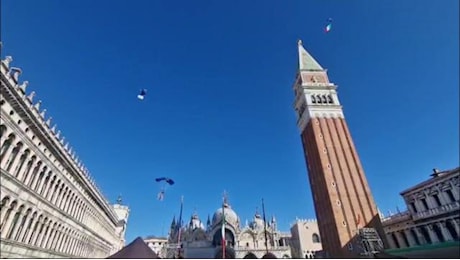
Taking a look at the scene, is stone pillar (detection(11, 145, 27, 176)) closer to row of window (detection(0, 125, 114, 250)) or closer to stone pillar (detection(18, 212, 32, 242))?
row of window (detection(0, 125, 114, 250))

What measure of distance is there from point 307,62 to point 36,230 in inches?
1677

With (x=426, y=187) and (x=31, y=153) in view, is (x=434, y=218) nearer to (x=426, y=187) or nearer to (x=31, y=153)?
(x=426, y=187)

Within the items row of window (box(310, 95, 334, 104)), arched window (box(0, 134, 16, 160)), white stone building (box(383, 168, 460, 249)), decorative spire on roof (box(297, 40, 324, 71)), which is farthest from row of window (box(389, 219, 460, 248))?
arched window (box(0, 134, 16, 160))

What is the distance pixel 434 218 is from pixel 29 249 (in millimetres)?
36407

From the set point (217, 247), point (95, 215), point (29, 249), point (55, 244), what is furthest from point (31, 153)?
point (217, 247)

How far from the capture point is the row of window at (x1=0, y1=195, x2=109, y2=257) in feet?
55.6

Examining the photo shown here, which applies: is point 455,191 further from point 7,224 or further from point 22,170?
point 7,224

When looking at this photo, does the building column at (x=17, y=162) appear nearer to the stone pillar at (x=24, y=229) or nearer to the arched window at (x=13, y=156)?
the arched window at (x=13, y=156)

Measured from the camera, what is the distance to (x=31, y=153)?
19000mm

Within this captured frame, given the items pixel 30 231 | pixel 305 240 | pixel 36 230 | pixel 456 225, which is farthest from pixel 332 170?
pixel 30 231

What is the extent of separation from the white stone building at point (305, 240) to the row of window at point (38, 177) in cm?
4368

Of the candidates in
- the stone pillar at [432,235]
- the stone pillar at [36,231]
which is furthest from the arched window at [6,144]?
the stone pillar at [432,235]

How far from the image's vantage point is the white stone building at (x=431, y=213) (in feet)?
79.0

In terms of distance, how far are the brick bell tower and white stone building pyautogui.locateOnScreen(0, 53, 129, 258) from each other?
28.3m
